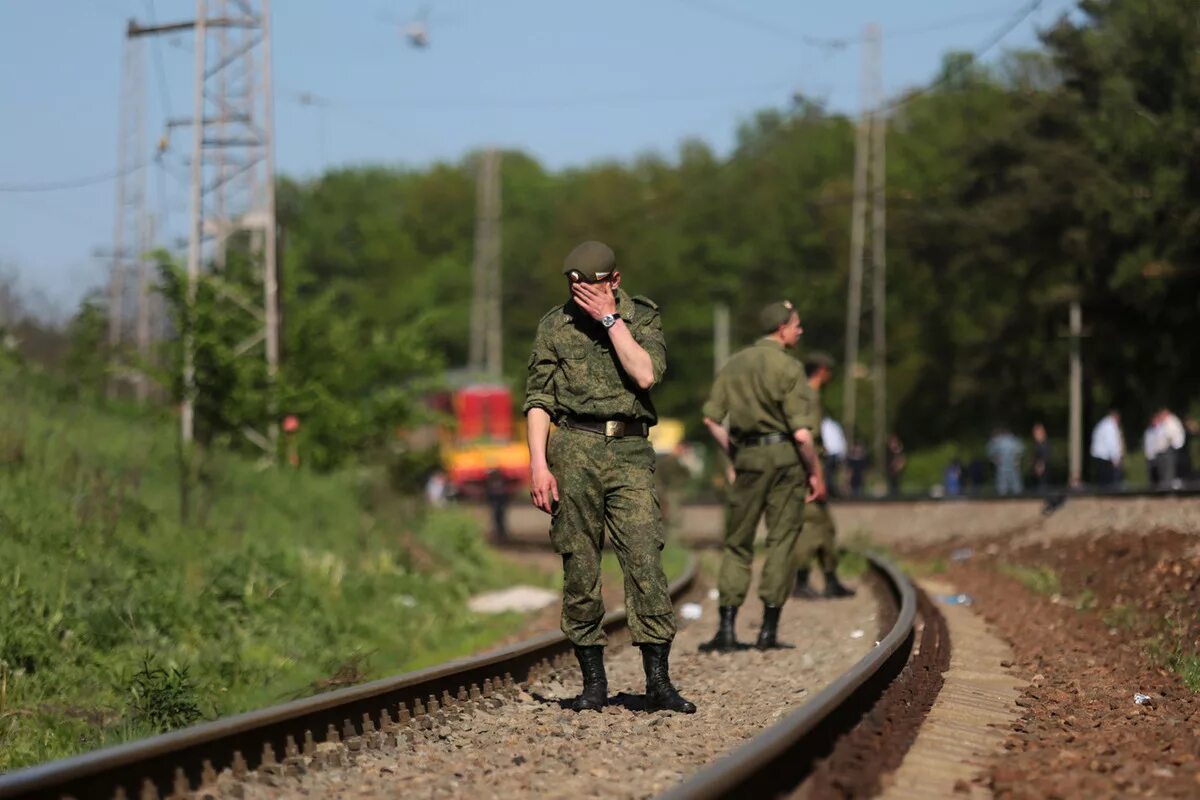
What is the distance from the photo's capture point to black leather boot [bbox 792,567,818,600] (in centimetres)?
1584

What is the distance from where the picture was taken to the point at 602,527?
323 inches

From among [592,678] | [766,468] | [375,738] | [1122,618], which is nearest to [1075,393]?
[1122,618]

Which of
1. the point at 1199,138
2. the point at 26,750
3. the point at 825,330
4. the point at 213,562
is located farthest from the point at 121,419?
the point at 825,330

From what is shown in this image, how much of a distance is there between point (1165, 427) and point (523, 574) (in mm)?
12946

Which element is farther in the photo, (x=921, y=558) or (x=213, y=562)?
(x=921, y=558)

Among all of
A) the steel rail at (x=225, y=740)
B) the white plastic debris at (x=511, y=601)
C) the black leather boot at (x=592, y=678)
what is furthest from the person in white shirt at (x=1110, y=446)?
the black leather boot at (x=592, y=678)

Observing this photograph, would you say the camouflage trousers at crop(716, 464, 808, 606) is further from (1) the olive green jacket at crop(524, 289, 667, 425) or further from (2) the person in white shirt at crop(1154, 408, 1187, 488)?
(2) the person in white shirt at crop(1154, 408, 1187, 488)

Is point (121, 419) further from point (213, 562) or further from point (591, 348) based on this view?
point (591, 348)

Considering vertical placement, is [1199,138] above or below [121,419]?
above

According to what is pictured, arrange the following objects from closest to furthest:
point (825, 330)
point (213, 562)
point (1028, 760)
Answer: point (1028, 760) < point (213, 562) < point (825, 330)

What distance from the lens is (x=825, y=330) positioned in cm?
8969

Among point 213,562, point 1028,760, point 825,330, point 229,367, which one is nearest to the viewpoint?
point 1028,760

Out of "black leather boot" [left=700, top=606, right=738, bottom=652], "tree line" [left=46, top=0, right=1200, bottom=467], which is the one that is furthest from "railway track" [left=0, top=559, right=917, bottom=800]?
"tree line" [left=46, top=0, right=1200, bottom=467]

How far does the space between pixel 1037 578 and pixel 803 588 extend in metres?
3.59
